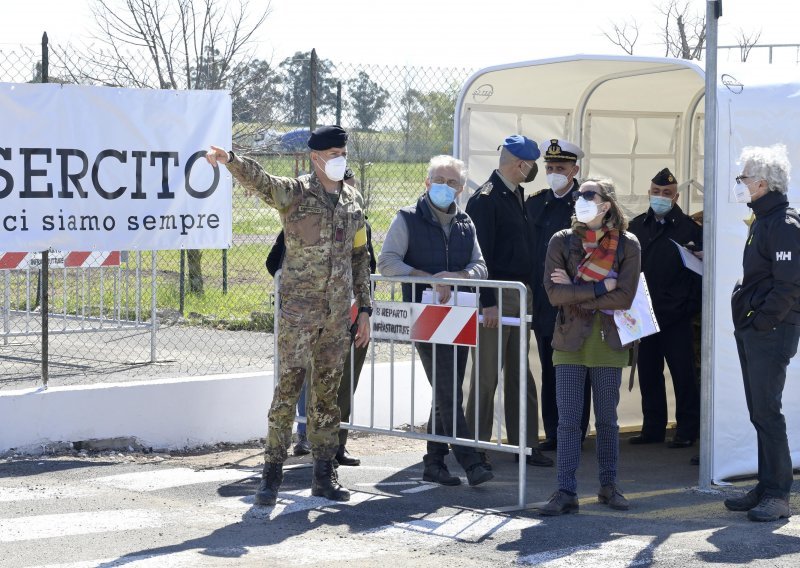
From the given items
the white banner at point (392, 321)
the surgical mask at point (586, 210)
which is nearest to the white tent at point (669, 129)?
the surgical mask at point (586, 210)

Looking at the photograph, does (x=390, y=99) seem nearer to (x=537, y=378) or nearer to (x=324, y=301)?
(x=537, y=378)

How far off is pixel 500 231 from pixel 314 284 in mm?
1740

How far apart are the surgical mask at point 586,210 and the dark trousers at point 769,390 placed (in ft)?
3.48

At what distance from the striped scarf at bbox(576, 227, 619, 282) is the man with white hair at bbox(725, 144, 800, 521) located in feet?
2.42

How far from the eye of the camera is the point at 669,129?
10594 millimetres

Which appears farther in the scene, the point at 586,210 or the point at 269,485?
the point at 269,485

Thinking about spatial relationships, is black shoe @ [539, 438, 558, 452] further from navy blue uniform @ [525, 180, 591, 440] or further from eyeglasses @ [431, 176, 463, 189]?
eyeglasses @ [431, 176, 463, 189]

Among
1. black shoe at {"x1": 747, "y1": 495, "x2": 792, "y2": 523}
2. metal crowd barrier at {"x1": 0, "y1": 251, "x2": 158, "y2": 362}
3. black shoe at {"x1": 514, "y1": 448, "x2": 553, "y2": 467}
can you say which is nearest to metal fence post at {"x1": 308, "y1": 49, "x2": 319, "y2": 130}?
metal crowd barrier at {"x1": 0, "y1": 251, "x2": 158, "y2": 362}

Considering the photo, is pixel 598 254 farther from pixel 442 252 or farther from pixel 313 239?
pixel 313 239

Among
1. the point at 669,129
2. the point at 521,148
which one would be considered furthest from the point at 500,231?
the point at 669,129

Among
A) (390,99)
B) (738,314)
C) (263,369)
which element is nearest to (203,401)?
(263,369)

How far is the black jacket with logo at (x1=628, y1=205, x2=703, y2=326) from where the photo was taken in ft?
29.5

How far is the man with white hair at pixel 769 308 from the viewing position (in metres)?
6.52

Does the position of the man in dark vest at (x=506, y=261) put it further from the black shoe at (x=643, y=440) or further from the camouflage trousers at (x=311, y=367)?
the black shoe at (x=643, y=440)
